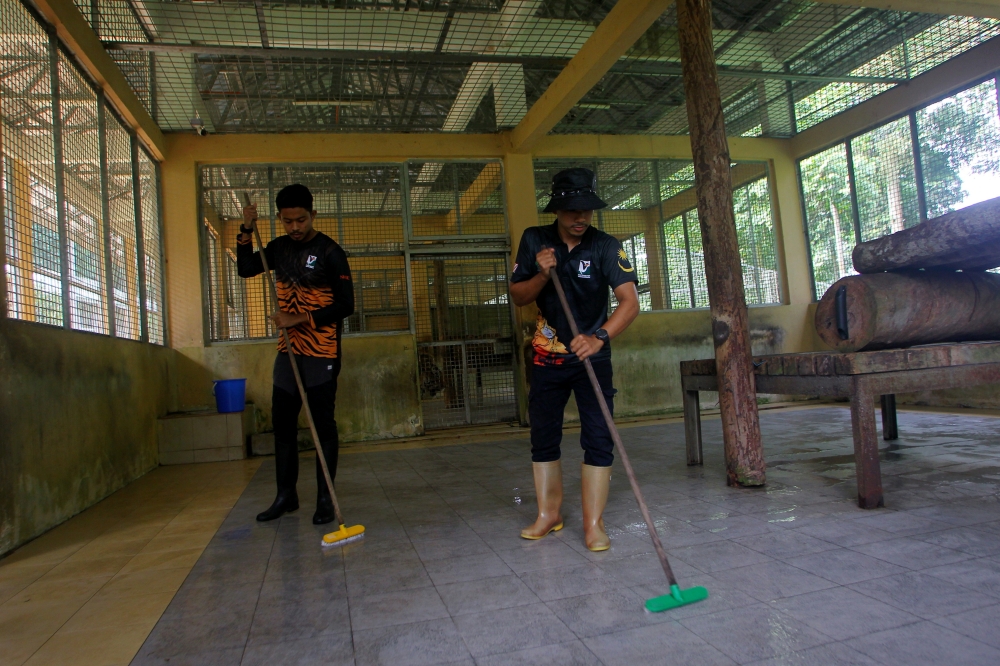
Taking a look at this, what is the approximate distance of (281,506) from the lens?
3.58 m

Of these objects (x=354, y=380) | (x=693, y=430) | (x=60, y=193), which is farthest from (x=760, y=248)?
(x=60, y=193)

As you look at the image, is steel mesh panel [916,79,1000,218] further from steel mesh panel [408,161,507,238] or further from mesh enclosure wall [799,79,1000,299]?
steel mesh panel [408,161,507,238]

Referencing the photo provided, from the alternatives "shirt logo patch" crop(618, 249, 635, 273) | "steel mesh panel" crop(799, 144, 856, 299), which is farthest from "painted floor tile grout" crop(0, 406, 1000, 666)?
"steel mesh panel" crop(799, 144, 856, 299)

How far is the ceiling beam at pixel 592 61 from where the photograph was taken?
17.2 ft

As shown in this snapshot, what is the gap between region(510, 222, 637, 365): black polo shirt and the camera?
2.79m

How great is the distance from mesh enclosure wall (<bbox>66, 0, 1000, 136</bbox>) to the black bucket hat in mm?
3610

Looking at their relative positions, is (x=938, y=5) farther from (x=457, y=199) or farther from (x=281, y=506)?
(x=281, y=506)

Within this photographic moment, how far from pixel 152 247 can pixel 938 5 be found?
25.4 ft

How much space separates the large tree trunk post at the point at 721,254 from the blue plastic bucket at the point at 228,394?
482 centimetres

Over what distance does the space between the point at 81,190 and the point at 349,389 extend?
3498 millimetres

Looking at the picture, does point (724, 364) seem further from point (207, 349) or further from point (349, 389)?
point (207, 349)

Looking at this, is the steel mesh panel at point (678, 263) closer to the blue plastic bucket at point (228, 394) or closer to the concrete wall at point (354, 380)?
the concrete wall at point (354, 380)

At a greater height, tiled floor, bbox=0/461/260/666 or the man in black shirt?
the man in black shirt

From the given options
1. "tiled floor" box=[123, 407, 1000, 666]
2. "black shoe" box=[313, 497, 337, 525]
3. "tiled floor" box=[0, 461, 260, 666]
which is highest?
"black shoe" box=[313, 497, 337, 525]
